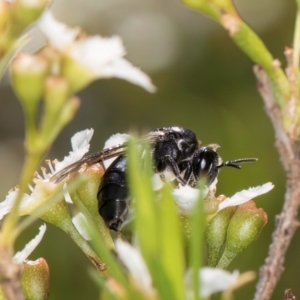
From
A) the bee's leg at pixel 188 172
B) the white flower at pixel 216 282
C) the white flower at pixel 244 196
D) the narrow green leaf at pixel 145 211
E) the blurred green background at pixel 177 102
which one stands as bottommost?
the white flower at pixel 216 282

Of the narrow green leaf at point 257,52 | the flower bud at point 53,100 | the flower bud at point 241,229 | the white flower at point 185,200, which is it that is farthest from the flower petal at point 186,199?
the flower bud at point 53,100

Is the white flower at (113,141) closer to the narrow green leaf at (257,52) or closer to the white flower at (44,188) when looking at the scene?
the white flower at (44,188)

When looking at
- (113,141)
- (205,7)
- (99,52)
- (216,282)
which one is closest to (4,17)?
(99,52)

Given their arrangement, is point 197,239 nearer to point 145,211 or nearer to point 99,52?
point 145,211

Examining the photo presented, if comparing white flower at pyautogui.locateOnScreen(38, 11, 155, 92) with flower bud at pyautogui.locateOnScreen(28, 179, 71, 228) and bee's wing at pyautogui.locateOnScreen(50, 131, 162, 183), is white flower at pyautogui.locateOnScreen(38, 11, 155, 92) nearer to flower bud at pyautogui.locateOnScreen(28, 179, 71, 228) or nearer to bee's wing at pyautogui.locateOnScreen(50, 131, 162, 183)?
bee's wing at pyautogui.locateOnScreen(50, 131, 162, 183)

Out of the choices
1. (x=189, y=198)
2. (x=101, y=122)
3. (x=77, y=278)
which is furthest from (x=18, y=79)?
(x=101, y=122)

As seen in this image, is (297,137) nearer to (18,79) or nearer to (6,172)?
(18,79)
